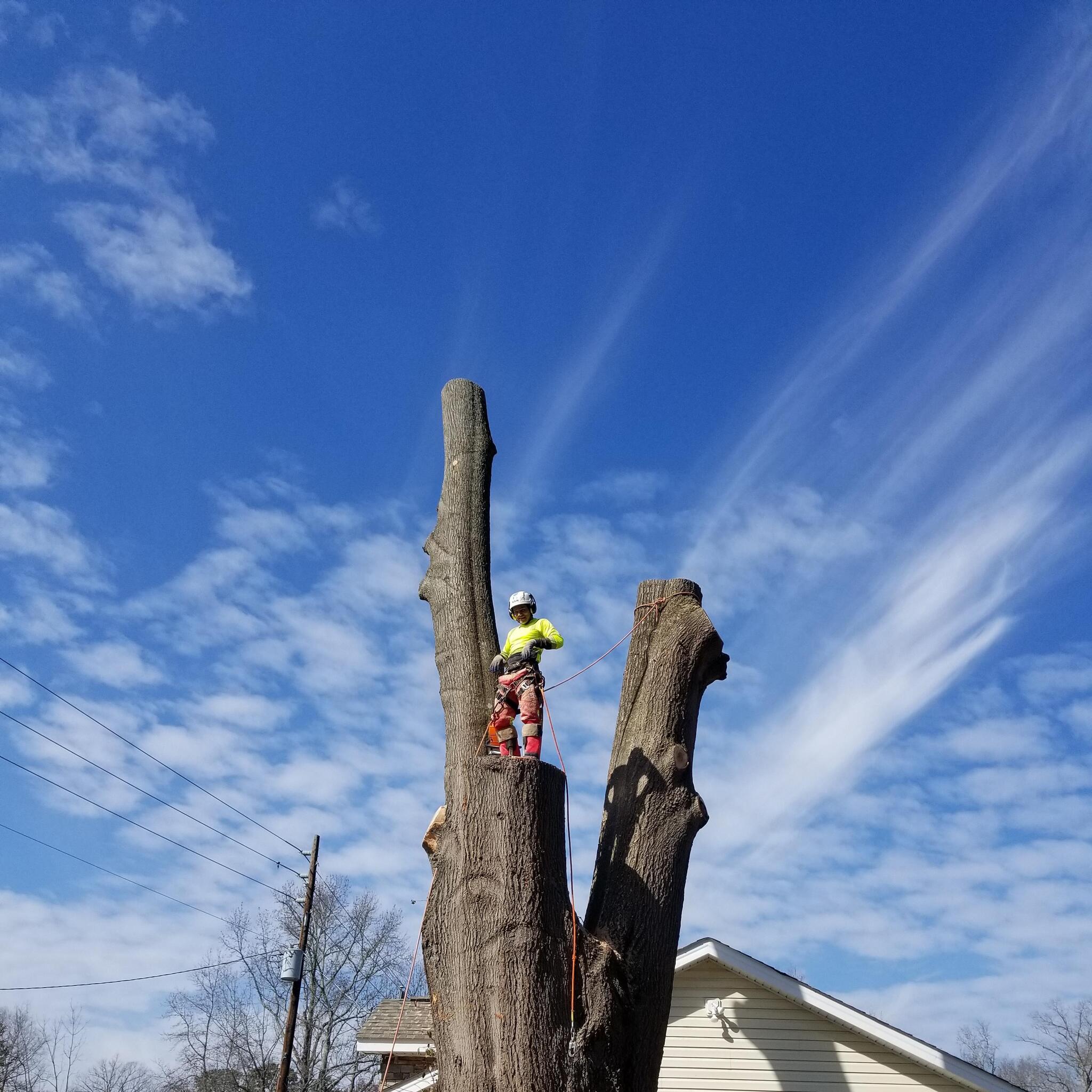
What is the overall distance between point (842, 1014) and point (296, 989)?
11579mm

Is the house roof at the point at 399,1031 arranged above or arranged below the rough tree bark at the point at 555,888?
above

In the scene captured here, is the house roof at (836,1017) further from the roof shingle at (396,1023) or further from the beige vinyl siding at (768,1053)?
the roof shingle at (396,1023)

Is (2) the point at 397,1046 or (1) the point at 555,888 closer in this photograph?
(1) the point at 555,888

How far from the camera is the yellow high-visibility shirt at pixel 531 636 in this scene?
617 centimetres

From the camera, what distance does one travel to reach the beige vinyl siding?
9.13 m

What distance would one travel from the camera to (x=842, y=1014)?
30.0ft

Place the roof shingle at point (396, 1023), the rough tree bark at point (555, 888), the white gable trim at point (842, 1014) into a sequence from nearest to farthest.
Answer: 1. the rough tree bark at point (555, 888)
2. the white gable trim at point (842, 1014)
3. the roof shingle at point (396, 1023)

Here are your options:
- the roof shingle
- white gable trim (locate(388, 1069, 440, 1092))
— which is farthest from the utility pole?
white gable trim (locate(388, 1069, 440, 1092))

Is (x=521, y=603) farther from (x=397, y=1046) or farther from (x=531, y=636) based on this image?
(x=397, y=1046)

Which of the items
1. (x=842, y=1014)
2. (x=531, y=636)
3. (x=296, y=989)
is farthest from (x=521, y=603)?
(x=296, y=989)

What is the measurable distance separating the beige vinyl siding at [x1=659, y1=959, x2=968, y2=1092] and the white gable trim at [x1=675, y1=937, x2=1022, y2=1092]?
0.15 m

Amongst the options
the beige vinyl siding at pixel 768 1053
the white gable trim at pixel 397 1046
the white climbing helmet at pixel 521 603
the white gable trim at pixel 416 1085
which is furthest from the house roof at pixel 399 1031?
the white climbing helmet at pixel 521 603

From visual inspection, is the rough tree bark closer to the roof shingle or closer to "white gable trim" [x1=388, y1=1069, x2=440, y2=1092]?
"white gable trim" [x1=388, y1=1069, x2=440, y2=1092]

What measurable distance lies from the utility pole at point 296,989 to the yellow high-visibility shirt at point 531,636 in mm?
12704
